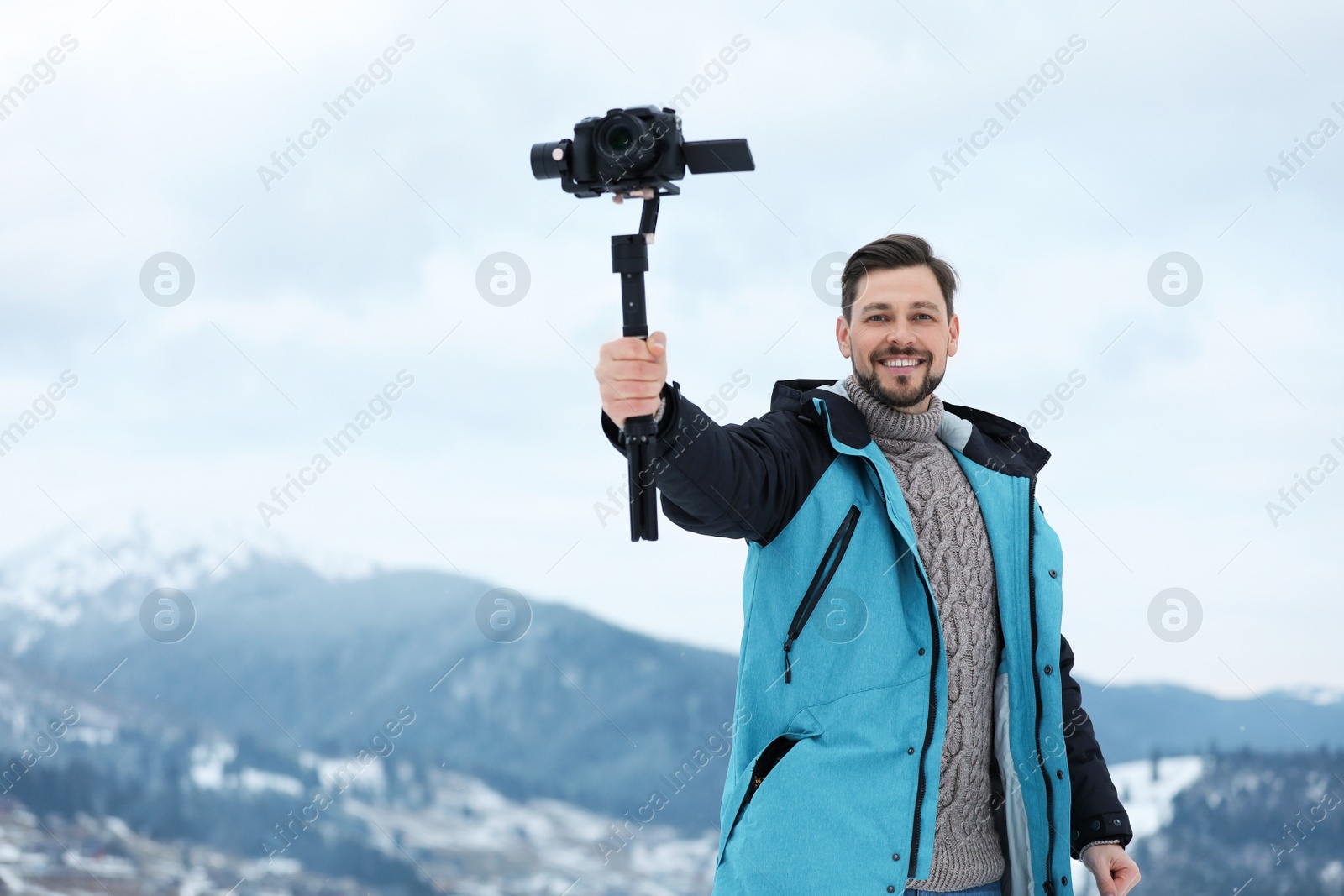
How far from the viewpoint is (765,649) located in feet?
5.28

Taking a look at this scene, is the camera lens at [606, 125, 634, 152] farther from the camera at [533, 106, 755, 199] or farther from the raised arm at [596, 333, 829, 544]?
the raised arm at [596, 333, 829, 544]

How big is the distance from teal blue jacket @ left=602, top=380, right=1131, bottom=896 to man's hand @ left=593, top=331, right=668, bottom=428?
3.9 inches

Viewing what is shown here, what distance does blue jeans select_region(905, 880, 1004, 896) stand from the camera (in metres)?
1.58

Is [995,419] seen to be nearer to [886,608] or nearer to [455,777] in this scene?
[886,608]

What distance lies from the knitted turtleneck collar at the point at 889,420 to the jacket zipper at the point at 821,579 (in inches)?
10.0

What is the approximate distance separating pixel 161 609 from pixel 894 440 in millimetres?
2419

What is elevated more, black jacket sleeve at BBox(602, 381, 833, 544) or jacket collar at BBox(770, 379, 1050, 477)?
jacket collar at BBox(770, 379, 1050, 477)

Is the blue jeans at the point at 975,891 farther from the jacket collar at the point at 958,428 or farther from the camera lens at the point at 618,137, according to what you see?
the camera lens at the point at 618,137

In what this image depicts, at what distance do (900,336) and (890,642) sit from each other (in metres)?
0.56

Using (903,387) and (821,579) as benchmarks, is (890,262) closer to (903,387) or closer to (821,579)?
(903,387)

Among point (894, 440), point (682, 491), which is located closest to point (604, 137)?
point (682, 491)

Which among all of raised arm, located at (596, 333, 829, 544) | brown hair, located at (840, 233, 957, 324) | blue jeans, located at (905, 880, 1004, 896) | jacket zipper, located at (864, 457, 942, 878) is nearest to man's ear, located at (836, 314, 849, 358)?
brown hair, located at (840, 233, 957, 324)

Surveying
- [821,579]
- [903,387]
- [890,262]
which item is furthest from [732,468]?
[890,262]

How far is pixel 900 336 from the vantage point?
72.2 inches
